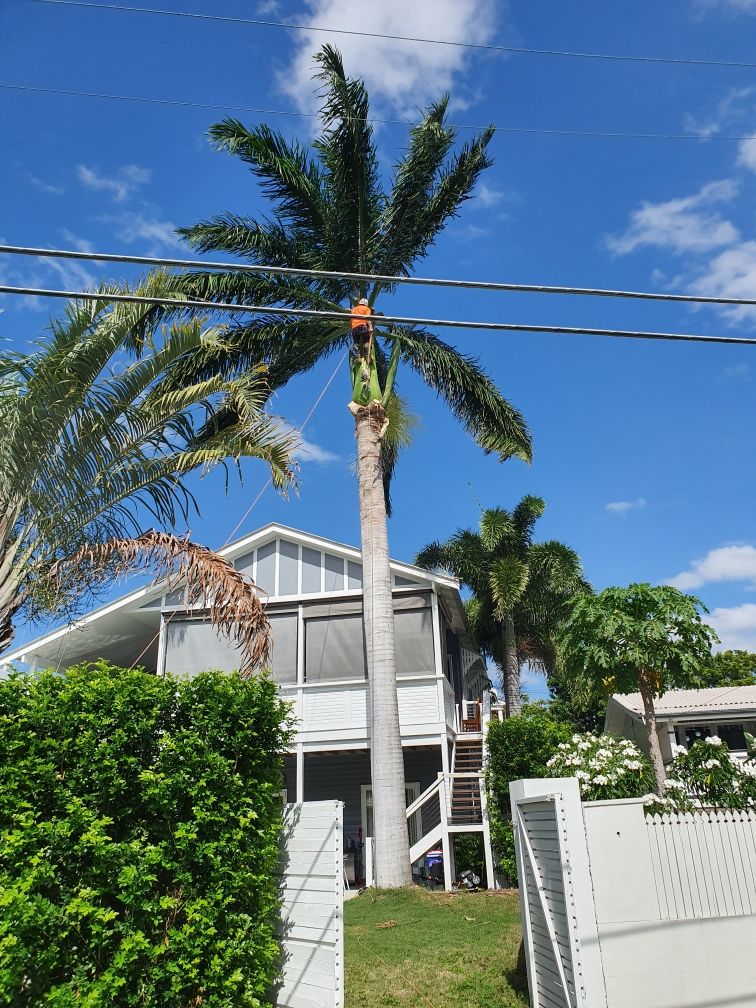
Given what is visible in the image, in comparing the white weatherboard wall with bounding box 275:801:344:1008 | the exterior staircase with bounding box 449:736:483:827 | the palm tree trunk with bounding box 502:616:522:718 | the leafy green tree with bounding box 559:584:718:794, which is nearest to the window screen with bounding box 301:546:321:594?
the exterior staircase with bounding box 449:736:483:827

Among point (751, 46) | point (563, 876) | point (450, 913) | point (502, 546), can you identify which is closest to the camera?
point (563, 876)

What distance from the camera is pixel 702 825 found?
648 cm

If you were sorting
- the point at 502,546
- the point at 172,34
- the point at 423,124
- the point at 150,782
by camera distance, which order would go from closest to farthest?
the point at 150,782, the point at 172,34, the point at 423,124, the point at 502,546

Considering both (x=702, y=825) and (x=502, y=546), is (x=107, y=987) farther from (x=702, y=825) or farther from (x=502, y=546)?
(x=502, y=546)

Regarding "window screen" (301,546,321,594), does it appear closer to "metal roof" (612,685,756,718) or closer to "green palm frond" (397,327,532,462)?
"green palm frond" (397,327,532,462)

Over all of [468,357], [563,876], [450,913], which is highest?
[468,357]

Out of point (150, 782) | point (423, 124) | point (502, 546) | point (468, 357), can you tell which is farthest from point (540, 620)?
point (150, 782)

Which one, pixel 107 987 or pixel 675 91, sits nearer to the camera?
pixel 107 987

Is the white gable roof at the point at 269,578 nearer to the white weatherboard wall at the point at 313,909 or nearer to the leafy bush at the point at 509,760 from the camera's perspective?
the leafy bush at the point at 509,760

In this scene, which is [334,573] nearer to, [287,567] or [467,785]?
[287,567]

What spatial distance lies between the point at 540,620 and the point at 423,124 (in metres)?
18.1

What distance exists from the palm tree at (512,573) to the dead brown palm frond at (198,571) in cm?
1605

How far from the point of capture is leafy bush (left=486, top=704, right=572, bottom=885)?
1436cm

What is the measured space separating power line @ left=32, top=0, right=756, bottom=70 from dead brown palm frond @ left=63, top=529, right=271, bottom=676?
238 inches
